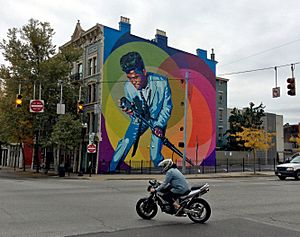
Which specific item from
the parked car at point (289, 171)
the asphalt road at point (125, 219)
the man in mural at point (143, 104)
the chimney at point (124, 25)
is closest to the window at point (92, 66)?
the man in mural at point (143, 104)

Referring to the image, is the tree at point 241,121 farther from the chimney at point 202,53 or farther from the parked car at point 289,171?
the parked car at point 289,171

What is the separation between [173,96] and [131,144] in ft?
26.1

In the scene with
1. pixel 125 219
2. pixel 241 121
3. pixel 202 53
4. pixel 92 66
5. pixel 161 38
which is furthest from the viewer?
pixel 241 121

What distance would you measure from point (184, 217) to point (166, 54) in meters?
32.2

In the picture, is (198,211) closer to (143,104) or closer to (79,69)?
(143,104)

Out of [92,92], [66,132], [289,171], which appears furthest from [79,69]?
[289,171]

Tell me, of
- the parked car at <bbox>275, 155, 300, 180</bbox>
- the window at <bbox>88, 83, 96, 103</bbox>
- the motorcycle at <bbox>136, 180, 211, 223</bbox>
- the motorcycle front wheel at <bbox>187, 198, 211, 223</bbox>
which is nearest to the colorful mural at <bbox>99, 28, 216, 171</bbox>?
the window at <bbox>88, 83, 96, 103</bbox>

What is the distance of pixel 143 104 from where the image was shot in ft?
124

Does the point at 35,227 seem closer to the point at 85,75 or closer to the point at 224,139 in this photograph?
the point at 85,75

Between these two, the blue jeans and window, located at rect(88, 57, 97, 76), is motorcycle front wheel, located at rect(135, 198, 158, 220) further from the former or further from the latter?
window, located at rect(88, 57, 97, 76)

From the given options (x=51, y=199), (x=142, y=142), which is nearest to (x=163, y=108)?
(x=142, y=142)

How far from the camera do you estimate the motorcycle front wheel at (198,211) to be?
9.12 meters

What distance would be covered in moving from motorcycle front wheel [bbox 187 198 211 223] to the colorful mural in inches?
1024

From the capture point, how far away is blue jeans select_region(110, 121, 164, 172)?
3556 cm
